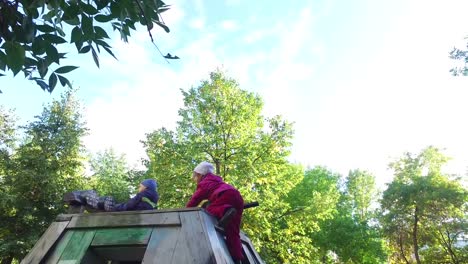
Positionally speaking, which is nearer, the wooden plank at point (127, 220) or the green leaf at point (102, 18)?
the green leaf at point (102, 18)

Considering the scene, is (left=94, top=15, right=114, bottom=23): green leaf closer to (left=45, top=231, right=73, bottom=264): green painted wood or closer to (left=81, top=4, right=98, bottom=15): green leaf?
(left=81, top=4, right=98, bottom=15): green leaf

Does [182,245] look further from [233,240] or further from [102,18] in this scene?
[102,18]

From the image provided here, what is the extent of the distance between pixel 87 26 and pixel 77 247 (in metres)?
2.13

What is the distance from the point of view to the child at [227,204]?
11.0 ft

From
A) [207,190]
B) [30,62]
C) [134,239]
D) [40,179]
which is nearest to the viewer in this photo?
[30,62]

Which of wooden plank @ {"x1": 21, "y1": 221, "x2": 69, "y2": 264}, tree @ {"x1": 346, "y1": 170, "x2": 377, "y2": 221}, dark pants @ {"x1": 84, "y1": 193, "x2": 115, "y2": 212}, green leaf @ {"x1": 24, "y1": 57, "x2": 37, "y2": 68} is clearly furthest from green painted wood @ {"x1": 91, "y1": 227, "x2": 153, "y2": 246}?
tree @ {"x1": 346, "y1": 170, "x2": 377, "y2": 221}

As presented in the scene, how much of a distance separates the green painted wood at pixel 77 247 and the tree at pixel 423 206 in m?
25.7

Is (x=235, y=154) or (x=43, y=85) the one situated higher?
(x=235, y=154)

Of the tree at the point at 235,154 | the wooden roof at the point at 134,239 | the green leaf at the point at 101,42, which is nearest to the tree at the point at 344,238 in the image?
the tree at the point at 235,154

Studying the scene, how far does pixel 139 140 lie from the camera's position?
17828 mm

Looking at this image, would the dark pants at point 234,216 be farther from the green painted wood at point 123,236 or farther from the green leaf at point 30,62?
the green leaf at point 30,62

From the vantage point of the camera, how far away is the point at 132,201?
13.3 ft

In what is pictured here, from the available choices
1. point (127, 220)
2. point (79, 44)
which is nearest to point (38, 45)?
point (79, 44)

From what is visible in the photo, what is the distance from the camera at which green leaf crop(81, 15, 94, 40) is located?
6.22 feet
